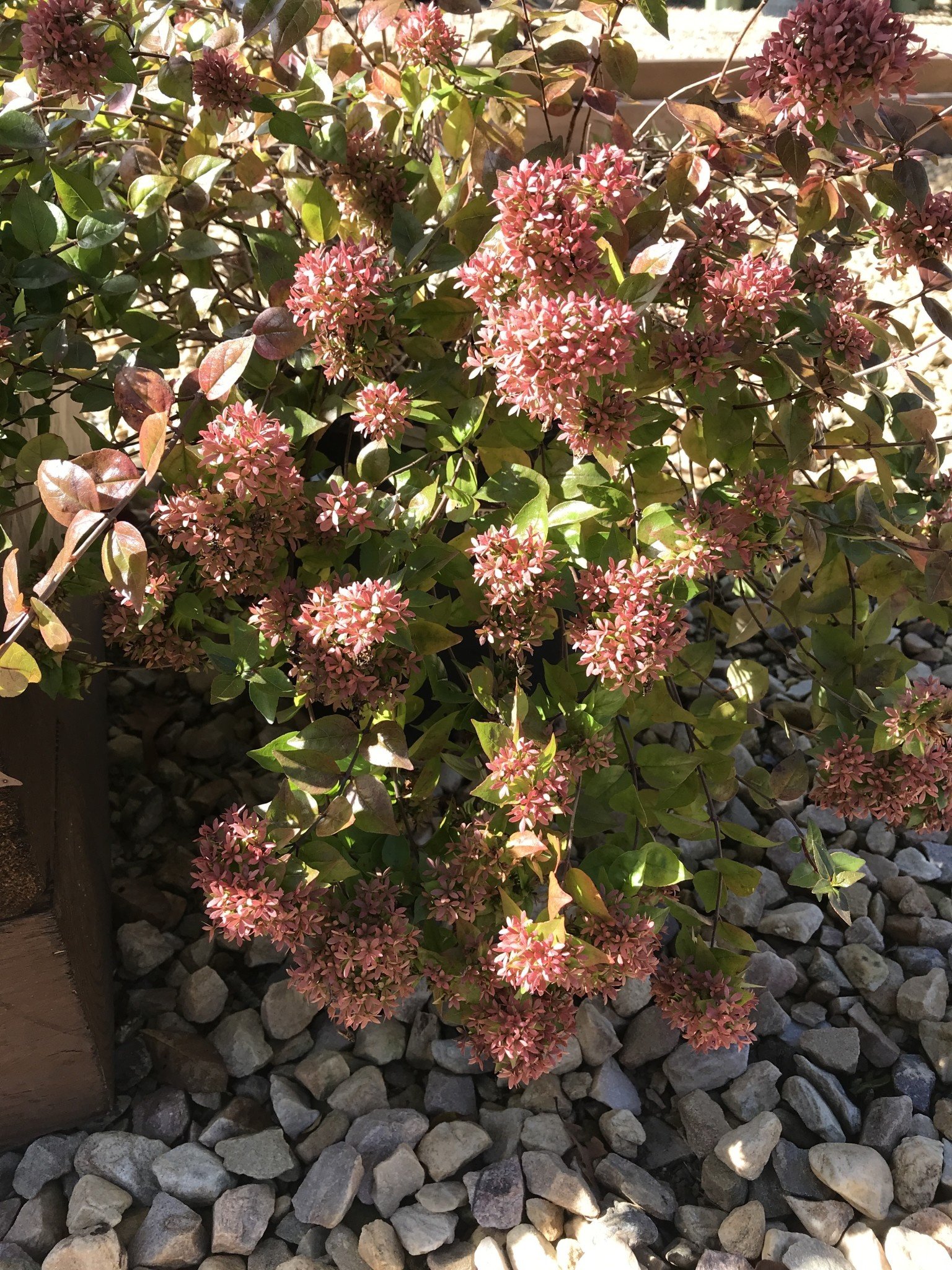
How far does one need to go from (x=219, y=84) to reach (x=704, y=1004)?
91 centimetres

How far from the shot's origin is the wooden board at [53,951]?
1021 millimetres

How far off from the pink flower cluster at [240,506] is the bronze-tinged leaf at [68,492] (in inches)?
2.4

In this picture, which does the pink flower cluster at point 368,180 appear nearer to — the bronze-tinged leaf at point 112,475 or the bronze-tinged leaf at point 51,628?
the bronze-tinged leaf at point 112,475

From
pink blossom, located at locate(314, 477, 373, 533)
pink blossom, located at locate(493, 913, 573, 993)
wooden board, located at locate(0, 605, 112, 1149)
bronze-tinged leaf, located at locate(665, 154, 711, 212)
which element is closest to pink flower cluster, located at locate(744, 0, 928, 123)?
bronze-tinged leaf, located at locate(665, 154, 711, 212)

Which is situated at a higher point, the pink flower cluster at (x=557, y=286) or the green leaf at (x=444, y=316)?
the pink flower cluster at (x=557, y=286)

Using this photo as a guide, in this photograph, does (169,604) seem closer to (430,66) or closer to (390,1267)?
(430,66)

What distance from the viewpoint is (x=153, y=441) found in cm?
78

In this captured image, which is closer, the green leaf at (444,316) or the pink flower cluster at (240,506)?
the pink flower cluster at (240,506)

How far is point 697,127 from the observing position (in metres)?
0.98

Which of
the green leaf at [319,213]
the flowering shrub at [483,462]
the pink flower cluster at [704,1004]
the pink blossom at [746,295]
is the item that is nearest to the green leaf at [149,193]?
the flowering shrub at [483,462]

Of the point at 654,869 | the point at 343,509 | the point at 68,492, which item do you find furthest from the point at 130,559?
the point at 654,869

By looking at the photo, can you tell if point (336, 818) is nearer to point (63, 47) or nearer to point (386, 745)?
point (386, 745)

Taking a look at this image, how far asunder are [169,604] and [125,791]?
559 millimetres

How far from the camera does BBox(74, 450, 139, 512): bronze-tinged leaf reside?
0.80 meters
